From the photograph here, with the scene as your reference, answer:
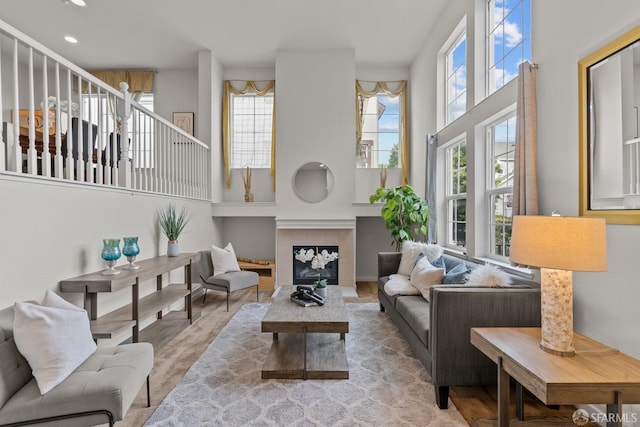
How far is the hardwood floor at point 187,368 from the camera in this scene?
6.87ft

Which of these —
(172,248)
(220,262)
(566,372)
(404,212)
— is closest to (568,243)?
(566,372)

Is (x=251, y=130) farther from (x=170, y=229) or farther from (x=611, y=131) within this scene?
(x=611, y=131)

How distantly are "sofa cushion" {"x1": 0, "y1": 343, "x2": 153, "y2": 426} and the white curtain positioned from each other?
9.07ft

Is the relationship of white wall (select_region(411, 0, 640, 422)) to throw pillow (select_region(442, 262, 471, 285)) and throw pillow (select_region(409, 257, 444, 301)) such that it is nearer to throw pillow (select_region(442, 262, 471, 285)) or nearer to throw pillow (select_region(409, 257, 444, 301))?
throw pillow (select_region(442, 262, 471, 285))

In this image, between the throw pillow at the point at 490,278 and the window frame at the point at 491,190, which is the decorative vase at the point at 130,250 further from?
the window frame at the point at 491,190

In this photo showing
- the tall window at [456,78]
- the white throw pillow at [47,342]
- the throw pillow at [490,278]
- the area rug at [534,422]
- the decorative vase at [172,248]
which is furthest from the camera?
the tall window at [456,78]

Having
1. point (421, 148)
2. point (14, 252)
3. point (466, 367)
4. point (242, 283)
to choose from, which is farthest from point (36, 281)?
point (421, 148)

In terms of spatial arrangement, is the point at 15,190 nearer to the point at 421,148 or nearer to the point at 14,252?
the point at 14,252

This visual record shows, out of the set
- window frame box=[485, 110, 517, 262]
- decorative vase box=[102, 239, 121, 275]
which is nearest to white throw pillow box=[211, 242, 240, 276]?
decorative vase box=[102, 239, 121, 275]

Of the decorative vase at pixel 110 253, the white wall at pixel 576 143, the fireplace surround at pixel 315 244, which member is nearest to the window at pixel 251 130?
the fireplace surround at pixel 315 244

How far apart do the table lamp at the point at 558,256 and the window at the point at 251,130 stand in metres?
5.07

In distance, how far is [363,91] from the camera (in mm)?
6074

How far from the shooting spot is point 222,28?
4.92 metres

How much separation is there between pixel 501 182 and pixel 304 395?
2.65 metres
